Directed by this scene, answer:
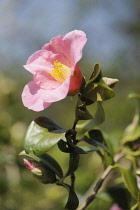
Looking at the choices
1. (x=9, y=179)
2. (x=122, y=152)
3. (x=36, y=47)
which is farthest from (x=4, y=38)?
(x=122, y=152)

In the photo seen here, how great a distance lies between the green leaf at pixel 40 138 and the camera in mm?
753

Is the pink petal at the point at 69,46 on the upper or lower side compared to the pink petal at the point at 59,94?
upper

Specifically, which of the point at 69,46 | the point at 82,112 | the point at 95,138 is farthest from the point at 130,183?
the point at 69,46

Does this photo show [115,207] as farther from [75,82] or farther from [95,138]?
[75,82]

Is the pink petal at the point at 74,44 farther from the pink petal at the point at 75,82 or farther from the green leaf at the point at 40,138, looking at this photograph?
the green leaf at the point at 40,138

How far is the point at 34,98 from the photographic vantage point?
82cm

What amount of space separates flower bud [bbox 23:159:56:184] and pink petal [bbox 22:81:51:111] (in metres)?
0.11

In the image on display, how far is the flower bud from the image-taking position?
2.61ft

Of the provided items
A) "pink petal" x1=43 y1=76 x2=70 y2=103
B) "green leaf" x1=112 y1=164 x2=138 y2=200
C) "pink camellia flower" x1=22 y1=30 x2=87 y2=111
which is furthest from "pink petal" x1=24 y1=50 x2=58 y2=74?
"green leaf" x1=112 y1=164 x2=138 y2=200

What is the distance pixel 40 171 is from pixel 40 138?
0.24 ft

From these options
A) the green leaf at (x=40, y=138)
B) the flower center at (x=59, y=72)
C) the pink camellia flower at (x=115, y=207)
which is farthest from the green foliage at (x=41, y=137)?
the pink camellia flower at (x=115, y=207)

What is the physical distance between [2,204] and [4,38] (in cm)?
510

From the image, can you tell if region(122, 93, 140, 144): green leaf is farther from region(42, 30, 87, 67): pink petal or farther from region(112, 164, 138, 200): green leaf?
region(42, 30, 87, 67): pink petal

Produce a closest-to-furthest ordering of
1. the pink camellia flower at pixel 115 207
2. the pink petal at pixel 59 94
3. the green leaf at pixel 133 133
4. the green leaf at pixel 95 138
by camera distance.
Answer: the pink petal at pixel 59 94
the green leaf at pixel 95 138
the pink camellia flower at pixel 115 207
the green leaf at pixel 133 133
